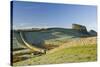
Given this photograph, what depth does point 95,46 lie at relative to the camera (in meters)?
2.55

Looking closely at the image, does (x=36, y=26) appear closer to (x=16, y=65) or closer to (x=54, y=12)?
(x=54, y=12)

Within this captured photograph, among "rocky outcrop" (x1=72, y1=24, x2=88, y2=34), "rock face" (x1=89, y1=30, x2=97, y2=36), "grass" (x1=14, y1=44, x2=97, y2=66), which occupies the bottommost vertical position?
"grass" (x1=14, y1=44, x2=97, y2=66)

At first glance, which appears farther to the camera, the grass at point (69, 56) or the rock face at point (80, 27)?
the rock face at point (80, 27)

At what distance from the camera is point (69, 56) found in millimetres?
2443

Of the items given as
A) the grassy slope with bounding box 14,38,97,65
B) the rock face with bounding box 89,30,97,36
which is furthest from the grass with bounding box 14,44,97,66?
the rock face with bounding box 89,30,97,36

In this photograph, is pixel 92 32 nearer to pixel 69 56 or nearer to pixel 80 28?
pixel 80 28

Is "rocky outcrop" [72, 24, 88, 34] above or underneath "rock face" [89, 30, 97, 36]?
above

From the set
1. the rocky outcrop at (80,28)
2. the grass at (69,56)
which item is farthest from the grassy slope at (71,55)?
A: the rocky outcrop at (80,28)

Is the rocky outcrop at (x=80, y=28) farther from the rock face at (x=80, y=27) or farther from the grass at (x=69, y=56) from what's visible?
the grass at (x=69, y=56)

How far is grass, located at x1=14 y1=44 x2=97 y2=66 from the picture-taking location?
233 cm

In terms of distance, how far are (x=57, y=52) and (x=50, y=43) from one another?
15cm

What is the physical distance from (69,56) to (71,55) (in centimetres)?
3

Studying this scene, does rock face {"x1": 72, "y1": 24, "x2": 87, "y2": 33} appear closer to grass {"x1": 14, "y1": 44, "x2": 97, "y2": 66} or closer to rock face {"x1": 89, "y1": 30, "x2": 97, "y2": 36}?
rock face {"x1": 89, "y1": 30, "x2": 97, "y2": 36}

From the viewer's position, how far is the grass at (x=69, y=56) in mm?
2326
